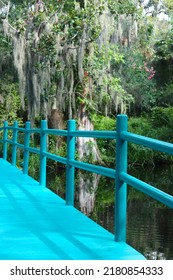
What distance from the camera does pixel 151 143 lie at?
337cm

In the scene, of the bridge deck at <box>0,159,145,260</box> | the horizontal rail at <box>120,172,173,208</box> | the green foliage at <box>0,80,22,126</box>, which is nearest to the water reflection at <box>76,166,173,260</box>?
the bridge deck at <box>0,159,145,260</box>

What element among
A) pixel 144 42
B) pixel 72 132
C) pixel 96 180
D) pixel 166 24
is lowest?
pixel 96 180

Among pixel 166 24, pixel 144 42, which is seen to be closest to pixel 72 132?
pixel 144 42

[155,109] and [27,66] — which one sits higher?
[27,66]

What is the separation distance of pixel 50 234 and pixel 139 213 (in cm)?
567

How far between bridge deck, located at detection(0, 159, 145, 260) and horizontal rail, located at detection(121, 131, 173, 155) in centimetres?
78

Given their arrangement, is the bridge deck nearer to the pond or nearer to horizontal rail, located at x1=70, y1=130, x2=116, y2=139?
horizontal rail, located at x1=70, y1=130, x2=116, y2=139

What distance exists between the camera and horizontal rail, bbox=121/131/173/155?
119 inches

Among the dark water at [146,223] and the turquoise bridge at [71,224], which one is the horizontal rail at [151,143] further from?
the dark water at [146,223]

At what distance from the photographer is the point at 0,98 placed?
20.3m
